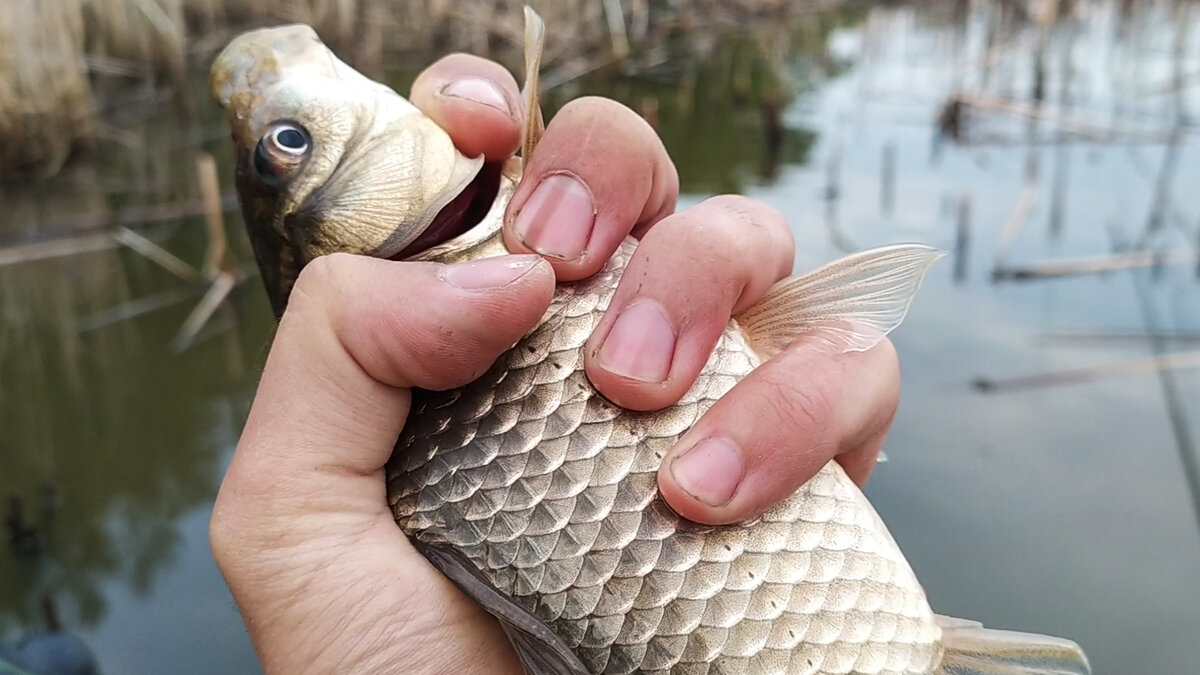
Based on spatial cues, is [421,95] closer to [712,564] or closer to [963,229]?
[712,564]

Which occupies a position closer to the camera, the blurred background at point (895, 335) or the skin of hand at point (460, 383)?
the skin of hand at point (460, 383)

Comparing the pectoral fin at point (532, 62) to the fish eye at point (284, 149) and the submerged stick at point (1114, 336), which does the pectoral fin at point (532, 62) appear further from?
the submerged stick at point (1114, 336)

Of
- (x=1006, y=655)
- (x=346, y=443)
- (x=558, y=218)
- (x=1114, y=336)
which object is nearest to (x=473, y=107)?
(x=558, y=218)

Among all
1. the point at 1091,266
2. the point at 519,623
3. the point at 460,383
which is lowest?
the point at 1091,266

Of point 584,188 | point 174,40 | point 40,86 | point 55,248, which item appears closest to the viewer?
point 584,188

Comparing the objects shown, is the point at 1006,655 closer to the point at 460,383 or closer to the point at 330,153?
the point at 460,383

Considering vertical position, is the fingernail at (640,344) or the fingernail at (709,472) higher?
the fingernail at (640,344)

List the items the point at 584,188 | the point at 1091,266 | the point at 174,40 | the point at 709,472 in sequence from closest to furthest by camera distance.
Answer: the point at 709,472 < the point at 584,188 < the point at 1091,266 < the point at 174,40

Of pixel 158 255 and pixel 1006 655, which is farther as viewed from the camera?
pixel 158 255

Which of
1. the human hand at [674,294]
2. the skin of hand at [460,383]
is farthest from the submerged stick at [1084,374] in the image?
the skin of hand at [460,383]
